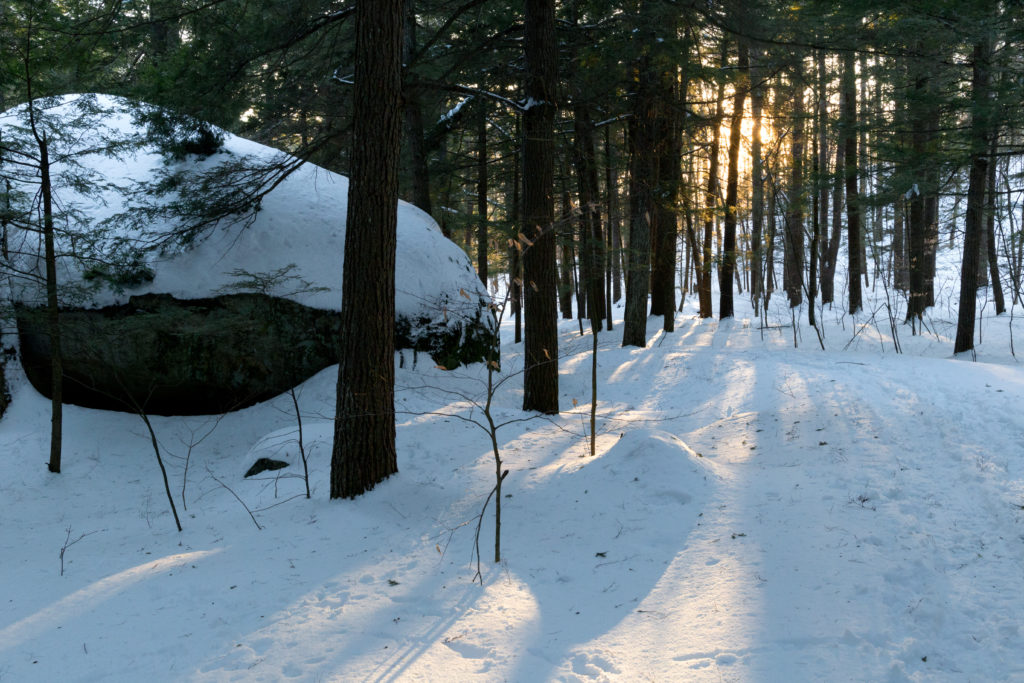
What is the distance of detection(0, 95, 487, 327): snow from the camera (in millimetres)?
8688

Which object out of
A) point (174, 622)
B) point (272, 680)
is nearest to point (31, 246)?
point (174, 622)

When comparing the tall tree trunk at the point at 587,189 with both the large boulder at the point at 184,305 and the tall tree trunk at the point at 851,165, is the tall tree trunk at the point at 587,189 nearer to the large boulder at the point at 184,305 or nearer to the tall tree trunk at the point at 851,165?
the large boulder at the point at 184,305

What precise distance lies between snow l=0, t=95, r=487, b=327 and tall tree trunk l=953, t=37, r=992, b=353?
28.4 feet

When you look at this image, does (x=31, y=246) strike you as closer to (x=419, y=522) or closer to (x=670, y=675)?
(x=419, y=522)

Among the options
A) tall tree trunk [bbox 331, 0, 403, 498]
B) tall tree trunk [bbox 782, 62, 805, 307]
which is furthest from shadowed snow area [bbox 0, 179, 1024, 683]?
tall tree trunk [bbox 782, 62, 805, 307]

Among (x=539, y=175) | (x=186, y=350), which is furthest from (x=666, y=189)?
(x=186, y=350)

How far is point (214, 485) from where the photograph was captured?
23.5ft

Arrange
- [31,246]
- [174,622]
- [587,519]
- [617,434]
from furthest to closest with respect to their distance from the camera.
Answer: [31,246]
[617,434]
[587,519]
[174,622]

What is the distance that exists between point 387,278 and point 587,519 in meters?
2.58

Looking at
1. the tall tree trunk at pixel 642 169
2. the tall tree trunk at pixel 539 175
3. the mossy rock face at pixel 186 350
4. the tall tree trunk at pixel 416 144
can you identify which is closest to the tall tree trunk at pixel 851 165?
the tall tree trunk at pixel 642 169

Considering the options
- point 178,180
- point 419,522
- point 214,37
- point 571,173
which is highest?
point 214,37

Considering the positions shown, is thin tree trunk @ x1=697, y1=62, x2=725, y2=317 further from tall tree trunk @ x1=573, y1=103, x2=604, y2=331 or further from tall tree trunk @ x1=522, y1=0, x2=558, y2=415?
tall tree trunk @ x1=522, y1=0, x2=558, y2=415

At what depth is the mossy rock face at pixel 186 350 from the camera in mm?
8617

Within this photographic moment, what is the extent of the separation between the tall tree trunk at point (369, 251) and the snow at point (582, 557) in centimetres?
58
